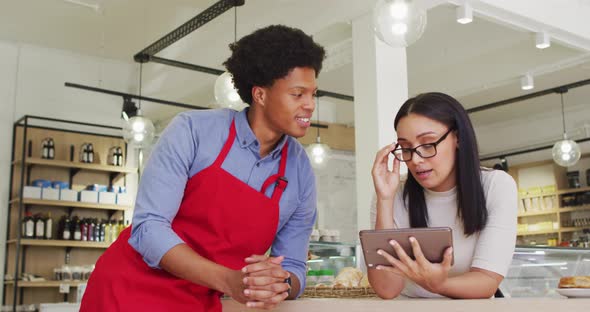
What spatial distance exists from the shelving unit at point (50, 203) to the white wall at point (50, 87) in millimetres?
111

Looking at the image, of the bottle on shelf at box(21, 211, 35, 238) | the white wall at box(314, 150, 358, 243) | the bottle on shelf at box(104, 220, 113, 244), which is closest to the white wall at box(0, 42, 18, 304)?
the bottle on shelf at box(21, 211, 35, 238)

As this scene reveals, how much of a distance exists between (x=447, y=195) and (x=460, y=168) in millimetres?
114

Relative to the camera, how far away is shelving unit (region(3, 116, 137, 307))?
7.86 m

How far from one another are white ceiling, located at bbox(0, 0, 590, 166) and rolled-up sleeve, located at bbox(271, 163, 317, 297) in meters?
3.87

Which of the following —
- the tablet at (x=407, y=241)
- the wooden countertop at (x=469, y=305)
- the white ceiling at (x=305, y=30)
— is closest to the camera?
the wooden countertop at (x=469, y=305)

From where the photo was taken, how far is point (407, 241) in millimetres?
1630

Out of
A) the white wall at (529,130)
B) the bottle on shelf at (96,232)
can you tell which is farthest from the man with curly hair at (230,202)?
the white wall at (529,130)

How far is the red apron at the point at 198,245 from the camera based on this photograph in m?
1.78

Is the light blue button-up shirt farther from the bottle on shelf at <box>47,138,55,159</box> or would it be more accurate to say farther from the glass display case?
the bottle on shelf at <box>47,138,55,159</box>

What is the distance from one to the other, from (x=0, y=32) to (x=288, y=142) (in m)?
6.94

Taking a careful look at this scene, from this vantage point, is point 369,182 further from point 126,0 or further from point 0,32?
point 0,32

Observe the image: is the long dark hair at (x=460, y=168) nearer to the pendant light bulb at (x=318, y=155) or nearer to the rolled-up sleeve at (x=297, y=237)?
the rolled-up sleeve at (x=297, y=237)

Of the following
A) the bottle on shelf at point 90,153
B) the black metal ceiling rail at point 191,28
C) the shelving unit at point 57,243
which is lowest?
the shelving unit at point 57,243

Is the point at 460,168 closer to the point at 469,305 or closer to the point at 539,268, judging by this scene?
the point at 469,305
